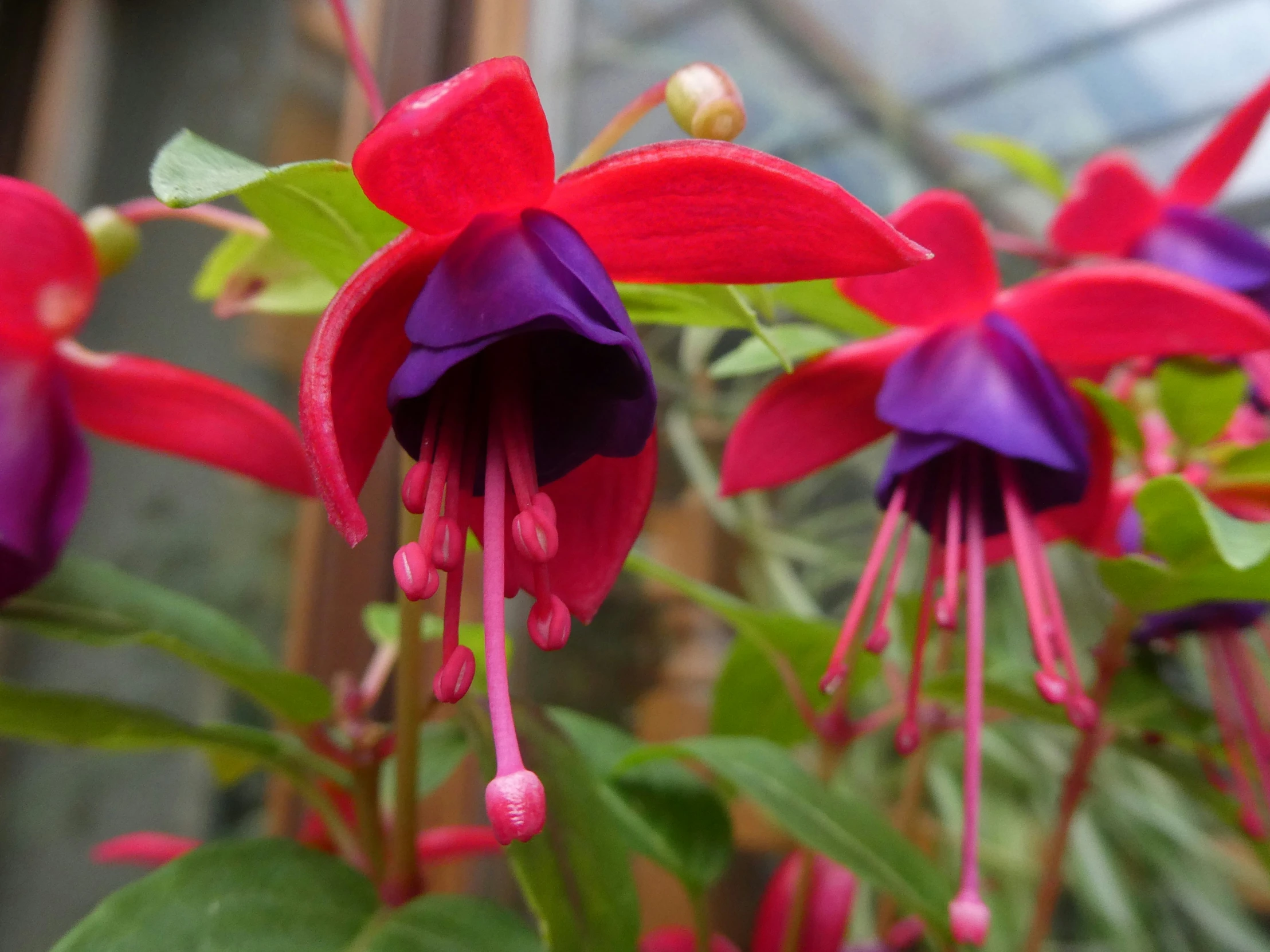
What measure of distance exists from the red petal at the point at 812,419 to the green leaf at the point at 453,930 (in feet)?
0.68

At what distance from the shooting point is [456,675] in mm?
232

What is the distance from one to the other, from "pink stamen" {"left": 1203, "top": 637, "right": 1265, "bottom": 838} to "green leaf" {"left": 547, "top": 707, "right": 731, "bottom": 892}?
0.85 ft

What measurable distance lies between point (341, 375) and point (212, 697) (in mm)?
723

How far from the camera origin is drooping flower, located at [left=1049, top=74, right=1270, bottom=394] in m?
0.46

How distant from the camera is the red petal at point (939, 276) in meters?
0.33

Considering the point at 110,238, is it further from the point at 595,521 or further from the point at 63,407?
the point at 595,521

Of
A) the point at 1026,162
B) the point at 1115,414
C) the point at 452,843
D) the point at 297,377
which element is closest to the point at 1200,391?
the point at 1115,414

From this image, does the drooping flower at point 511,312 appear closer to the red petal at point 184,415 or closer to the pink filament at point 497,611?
the pink filament at point 497,611

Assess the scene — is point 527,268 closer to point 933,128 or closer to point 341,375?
point 341,375

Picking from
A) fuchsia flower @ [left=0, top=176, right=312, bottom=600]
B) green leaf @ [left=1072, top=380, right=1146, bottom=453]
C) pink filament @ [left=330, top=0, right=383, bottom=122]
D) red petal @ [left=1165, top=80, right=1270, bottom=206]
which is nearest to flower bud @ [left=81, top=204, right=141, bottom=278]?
fuchsia flower @ [left=0, top=176, right=312, bottom=600]

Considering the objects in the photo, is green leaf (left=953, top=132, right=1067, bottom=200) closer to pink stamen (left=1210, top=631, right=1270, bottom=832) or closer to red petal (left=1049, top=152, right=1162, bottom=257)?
red petal (left=1049, top=152, right=1162, bottom=257)

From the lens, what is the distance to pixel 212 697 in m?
0.84

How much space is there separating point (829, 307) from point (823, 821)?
0.79ft

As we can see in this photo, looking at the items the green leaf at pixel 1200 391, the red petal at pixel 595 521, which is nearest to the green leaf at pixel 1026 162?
the green leaf at pixel 1200 391
